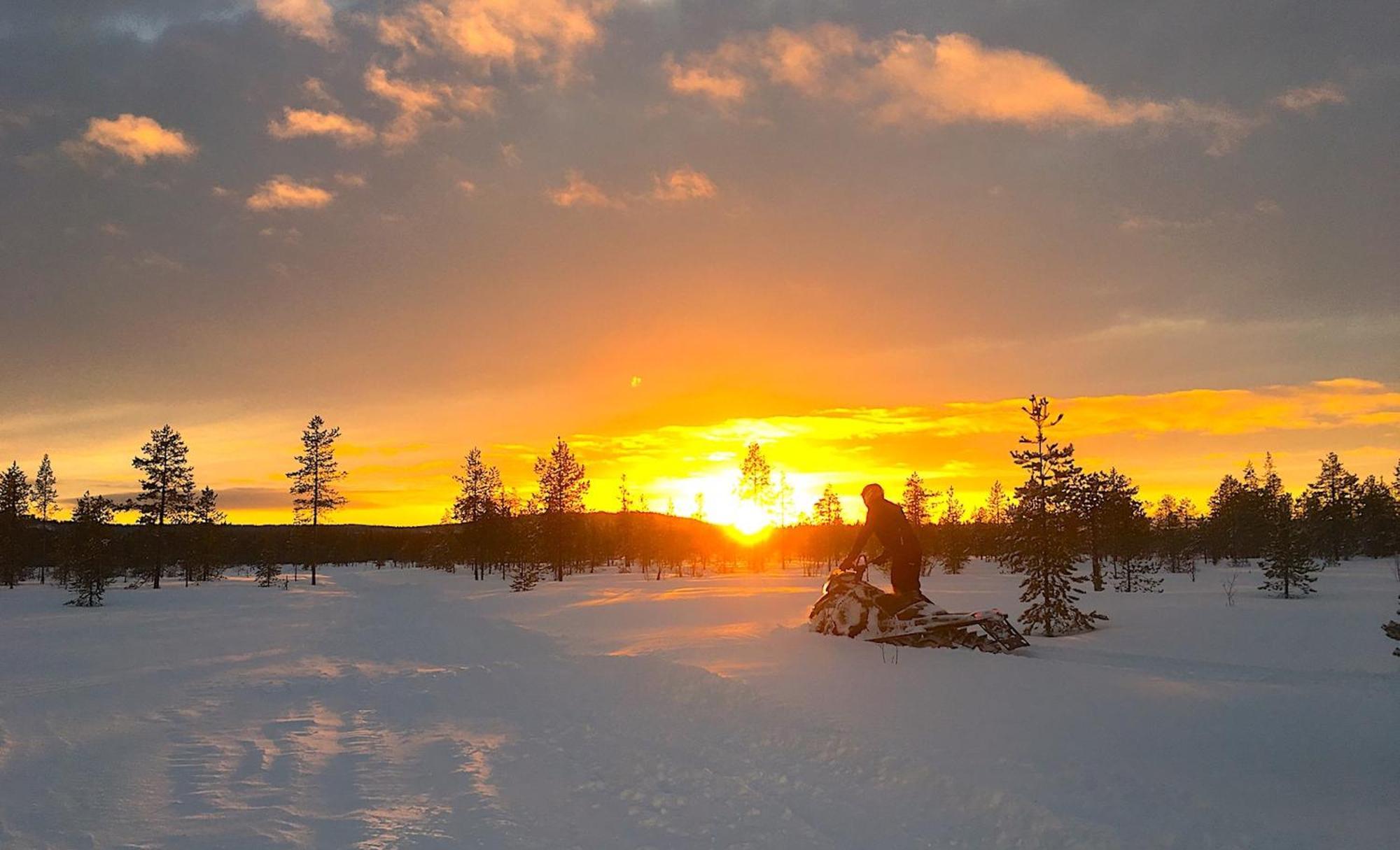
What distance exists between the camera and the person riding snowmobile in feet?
53.0

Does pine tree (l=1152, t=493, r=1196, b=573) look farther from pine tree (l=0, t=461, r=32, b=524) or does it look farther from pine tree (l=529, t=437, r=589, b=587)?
pine tree (l=0, t=461, r=32, b=524)

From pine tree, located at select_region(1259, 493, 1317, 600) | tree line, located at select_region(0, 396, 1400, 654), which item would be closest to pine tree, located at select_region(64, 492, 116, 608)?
tree line, located at select_region(0, 396, 1400, 654)

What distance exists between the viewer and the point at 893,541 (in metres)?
16.2

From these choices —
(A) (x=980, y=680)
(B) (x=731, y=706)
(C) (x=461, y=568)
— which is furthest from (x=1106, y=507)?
(C) (x=461, y=568)

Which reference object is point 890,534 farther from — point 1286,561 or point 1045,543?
point 1286,561

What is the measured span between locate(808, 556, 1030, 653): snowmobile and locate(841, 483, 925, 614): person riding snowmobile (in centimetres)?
39

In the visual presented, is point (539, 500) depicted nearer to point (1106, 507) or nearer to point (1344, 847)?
point (1106, 507)

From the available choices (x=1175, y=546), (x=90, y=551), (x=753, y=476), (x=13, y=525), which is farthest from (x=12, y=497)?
(x=1175, y=546)

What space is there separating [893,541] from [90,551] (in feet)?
143

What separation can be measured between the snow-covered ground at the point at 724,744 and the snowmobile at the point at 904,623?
0.61m

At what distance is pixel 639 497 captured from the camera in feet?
322

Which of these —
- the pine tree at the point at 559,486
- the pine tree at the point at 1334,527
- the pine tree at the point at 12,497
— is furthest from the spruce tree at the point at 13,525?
the pine tree at the point at 1334,527

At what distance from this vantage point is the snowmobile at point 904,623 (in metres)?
14.2

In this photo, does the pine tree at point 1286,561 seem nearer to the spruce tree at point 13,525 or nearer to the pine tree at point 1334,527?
the pine tree at point 1334,527
